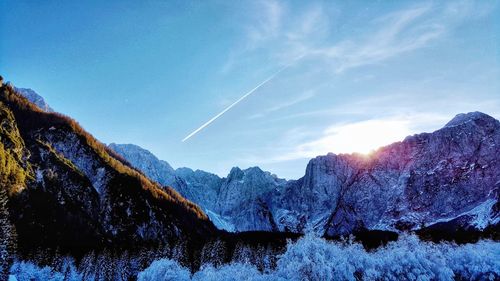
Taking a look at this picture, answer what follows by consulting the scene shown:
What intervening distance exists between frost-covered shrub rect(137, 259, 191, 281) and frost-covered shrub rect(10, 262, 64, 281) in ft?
201

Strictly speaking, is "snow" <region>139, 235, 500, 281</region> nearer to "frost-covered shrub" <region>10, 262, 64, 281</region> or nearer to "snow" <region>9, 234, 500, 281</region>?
"snow" <region>9, 234, 500, 281</region>

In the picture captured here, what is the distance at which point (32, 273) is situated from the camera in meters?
131

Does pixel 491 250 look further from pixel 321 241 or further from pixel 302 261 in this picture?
pixel 302 261

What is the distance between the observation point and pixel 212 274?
76.9 meters

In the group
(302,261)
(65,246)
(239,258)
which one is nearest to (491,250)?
(302,261)

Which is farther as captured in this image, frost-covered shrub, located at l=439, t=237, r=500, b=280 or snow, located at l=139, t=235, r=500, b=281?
frost-covered shrub, located at l=439, t=237, r=500, b=280

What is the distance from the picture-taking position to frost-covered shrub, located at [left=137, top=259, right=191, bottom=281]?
3413 inches

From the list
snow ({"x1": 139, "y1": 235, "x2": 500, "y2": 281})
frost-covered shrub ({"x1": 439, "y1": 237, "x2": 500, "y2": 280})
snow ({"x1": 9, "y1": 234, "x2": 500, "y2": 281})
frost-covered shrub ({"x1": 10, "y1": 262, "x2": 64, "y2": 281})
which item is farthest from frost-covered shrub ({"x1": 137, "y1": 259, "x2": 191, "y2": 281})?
frost-covered shrub ({"x1": 10, "y1": 262, "x2": 64, "y2": 281})

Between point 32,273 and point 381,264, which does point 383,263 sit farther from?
point 32,273

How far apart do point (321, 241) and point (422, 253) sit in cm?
1693

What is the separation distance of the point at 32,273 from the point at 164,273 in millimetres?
69592

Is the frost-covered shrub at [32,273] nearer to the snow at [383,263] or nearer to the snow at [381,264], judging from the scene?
the snow at [381,264]

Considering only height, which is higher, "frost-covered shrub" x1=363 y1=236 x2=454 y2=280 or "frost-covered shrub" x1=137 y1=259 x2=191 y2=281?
"frost-covered shrub" x1=137 y1=259 x2=191 y2=281

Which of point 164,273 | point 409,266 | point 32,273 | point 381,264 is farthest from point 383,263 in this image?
point 32,273
